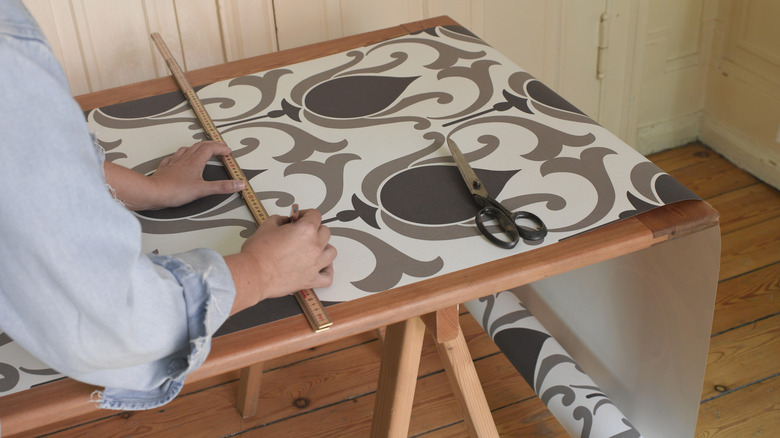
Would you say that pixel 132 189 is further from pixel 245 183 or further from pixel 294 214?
pixel 294 214

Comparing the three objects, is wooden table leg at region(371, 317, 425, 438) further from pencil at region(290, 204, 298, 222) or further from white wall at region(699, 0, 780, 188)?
white wall at region(699, 0, 780, 188)

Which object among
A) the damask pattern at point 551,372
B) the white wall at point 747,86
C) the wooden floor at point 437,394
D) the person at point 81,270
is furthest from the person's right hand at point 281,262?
the white wall at point 747,86

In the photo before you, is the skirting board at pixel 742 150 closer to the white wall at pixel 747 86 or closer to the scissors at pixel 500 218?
the white wall at pixel 747 86

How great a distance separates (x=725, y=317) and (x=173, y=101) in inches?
56.9

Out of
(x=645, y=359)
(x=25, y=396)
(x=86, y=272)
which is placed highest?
(x=86, y=272)

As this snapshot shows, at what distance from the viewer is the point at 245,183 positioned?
3.62ft

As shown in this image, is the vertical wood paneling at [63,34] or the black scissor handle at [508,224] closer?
the black scissor handle at [508,224]

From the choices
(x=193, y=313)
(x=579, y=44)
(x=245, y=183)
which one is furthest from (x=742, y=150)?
(x=193, y=313)

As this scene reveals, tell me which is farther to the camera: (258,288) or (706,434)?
(706,434)

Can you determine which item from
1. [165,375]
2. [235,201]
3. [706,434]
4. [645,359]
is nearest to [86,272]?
[165,375]

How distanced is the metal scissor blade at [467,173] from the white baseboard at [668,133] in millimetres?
1635

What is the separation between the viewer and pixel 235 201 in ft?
3.57

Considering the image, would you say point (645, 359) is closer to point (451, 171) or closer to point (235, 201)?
point (451, 171)

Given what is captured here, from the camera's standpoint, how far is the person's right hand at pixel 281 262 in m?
0.84
